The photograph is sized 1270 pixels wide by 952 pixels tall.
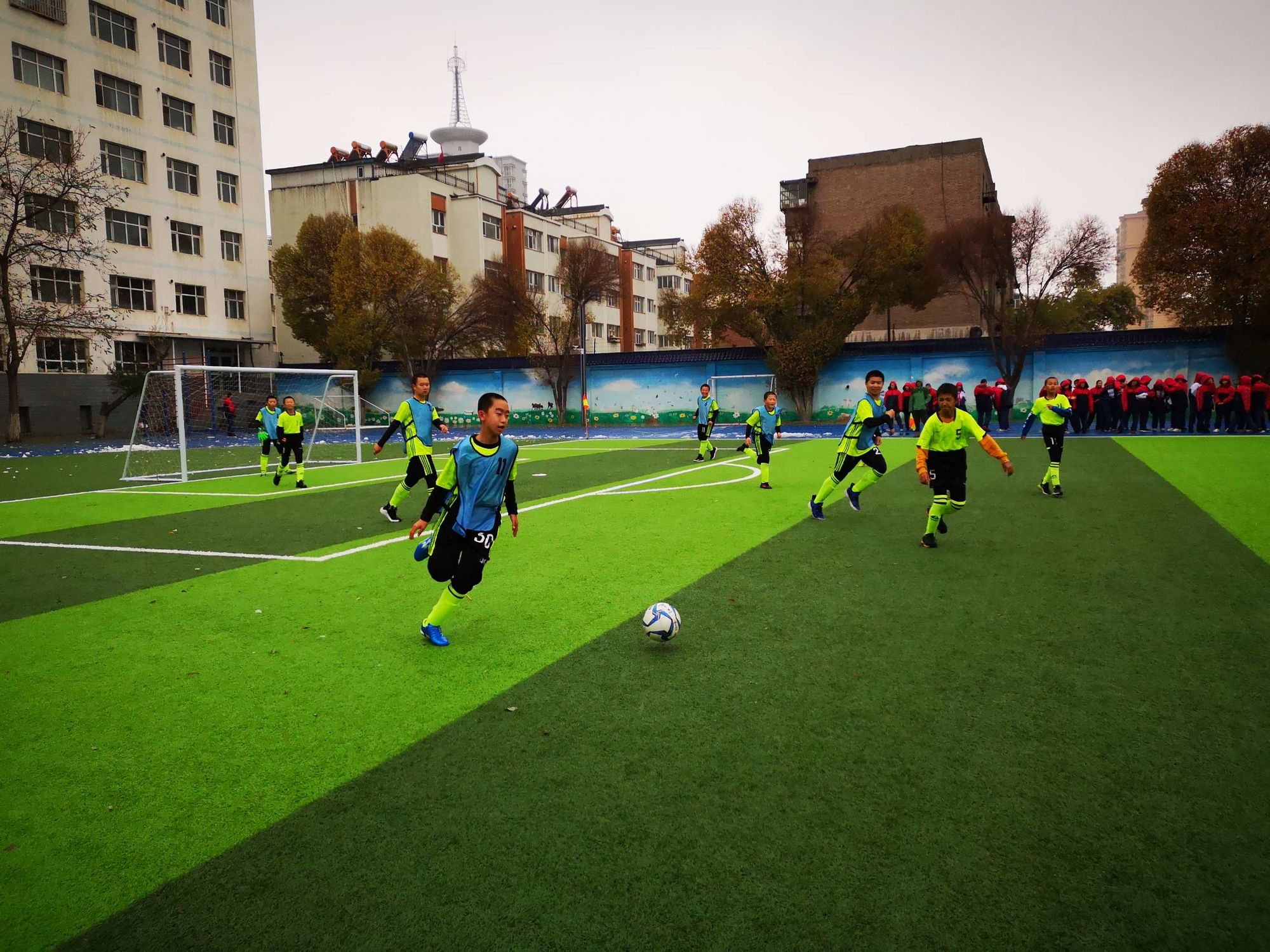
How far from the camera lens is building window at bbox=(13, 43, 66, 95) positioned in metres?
36.8

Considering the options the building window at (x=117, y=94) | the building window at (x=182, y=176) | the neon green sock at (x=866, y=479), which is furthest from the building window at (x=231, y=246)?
the neon green sock at (x=866, y=479)

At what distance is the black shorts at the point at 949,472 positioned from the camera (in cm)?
970

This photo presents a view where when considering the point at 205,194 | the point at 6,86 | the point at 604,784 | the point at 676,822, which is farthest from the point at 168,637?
the point at 205,194

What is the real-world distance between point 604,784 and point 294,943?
1.60 m

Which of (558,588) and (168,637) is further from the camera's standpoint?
(558,588)

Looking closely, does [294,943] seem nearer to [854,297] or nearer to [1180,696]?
[1180,696]

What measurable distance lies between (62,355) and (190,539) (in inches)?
1381

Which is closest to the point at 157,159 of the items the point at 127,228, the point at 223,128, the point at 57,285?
the point at 127,228

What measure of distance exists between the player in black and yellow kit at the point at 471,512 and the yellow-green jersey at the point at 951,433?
5502mm

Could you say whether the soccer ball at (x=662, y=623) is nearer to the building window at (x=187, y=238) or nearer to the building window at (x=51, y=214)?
the building window at (x=51, y=214)

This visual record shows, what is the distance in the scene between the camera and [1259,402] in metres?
28.3

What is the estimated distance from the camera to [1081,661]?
5777 millimetres

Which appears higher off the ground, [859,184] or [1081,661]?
[859,184]

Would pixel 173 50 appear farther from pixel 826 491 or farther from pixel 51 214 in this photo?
pixel 826 491
